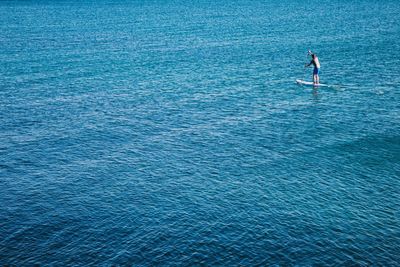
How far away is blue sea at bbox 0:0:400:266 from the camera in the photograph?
136ft

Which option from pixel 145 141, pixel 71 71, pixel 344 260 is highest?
pixel 71 71

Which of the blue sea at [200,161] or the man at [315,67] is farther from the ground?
the man at [315,67]

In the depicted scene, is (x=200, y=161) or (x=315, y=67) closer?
(x=200, y=161)

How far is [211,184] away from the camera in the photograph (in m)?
52.2

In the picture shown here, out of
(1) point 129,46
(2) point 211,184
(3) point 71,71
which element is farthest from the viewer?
(1) point 129,46

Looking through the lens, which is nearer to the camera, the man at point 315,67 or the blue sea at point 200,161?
the blue sea at point 200,161

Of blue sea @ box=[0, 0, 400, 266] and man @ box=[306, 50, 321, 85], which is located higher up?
man @ box=[306, 50, 321, 85]

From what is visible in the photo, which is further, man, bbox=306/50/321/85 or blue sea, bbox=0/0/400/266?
man, bbox=306/50/321/85

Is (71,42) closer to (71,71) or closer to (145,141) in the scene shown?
(71,71)

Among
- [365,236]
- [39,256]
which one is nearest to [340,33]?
[365,236]

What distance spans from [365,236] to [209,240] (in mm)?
13393

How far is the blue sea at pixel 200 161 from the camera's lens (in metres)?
41.5

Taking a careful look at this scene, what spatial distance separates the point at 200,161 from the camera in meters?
57.9

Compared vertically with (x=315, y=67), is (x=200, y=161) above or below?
below
